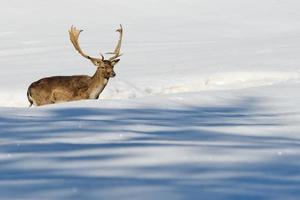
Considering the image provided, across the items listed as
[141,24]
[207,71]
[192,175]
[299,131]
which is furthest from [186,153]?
[141,24]

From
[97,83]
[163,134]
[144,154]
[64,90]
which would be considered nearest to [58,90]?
[64,90]

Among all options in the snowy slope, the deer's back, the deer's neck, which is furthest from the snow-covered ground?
the deer's neck

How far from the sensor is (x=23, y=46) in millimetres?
29312

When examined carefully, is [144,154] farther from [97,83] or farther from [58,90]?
[58,90]

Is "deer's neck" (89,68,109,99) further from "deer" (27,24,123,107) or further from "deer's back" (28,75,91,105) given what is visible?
"deer's back" (28,75,91,105)

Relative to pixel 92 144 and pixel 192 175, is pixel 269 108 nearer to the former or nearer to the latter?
pixel 92 144

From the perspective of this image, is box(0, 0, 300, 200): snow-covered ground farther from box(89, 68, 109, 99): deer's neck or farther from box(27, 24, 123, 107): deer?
box(89, 68, 109, 99): deer's neck

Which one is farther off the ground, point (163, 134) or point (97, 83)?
point (97, 83)

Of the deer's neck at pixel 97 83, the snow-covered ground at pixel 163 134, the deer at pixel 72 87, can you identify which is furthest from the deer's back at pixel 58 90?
the snow-covered ground at pixel 163 134

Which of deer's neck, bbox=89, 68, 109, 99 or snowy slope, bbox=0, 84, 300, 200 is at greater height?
deer's neck, bbox=89, 68, 109, 99

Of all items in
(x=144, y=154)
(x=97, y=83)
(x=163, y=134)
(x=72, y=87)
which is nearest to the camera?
(x=144, y=154)

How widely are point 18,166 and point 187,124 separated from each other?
9.41ft

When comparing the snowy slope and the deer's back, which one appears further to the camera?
the deer's back

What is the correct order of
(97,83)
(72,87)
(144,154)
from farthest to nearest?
(72,87) < (97,83) < (144,154)
